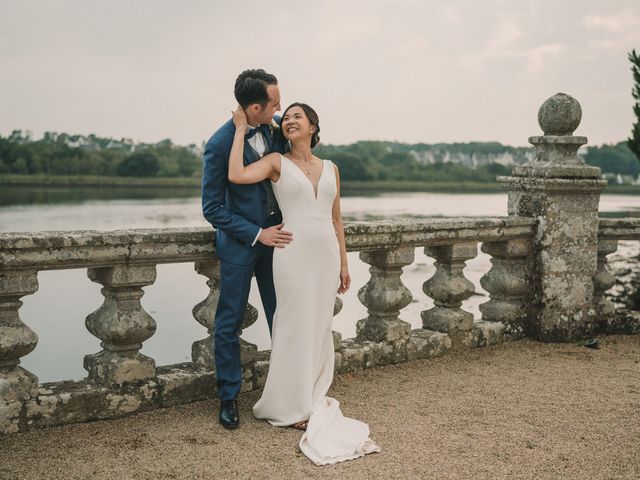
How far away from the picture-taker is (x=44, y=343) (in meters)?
12.5

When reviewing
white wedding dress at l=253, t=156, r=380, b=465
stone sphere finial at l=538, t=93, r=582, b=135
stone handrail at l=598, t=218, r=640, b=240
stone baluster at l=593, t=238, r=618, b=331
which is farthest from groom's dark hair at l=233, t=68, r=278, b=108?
stone baluster at l=593, t=238, r=618, b=331

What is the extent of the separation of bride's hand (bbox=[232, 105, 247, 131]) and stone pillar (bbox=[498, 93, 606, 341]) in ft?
8.90

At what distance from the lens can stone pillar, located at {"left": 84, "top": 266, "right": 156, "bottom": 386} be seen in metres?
→ 3.94

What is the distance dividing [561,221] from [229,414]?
308cm

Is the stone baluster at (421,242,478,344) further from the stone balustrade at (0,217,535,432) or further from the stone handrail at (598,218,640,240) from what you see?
the stone handrail at (598,218,640,240)

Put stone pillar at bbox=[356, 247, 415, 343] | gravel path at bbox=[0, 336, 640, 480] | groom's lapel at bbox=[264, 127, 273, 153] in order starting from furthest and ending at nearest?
1. stone pillar at bbox=[356, 247, 415, 343]
2. groom's lapel at bbox=[264, 127, 273, 153]
3. gravel path at bbox=[0, 336, 640, 480]

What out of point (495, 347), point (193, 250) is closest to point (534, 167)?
point (495, 347)

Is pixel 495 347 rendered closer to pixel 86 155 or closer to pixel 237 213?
pixel 237 213

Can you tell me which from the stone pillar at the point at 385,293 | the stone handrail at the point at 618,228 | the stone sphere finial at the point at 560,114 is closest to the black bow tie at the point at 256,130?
the stone pillar at the point at 385,293

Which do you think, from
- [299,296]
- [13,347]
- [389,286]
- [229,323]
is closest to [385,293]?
[389,286]

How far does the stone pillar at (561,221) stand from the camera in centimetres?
570

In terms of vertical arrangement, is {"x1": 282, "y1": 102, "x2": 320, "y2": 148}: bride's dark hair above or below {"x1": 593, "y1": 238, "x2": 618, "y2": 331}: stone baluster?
above

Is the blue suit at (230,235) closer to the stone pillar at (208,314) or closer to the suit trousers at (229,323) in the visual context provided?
the suit trousers at (229,323)

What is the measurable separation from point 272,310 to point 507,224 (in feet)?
7.16
